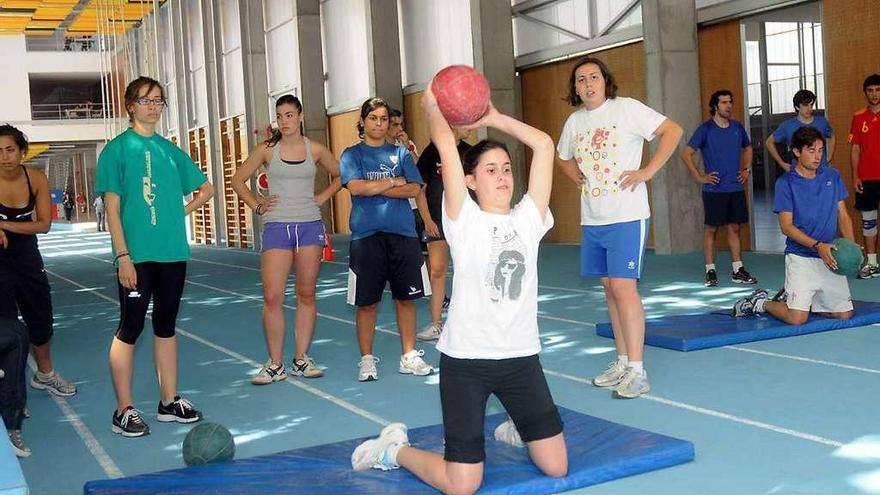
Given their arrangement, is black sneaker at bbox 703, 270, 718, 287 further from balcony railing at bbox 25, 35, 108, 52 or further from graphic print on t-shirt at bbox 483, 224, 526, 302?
balcony railing at bbox 25, 35, 108, 52

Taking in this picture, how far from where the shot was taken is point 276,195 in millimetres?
6492

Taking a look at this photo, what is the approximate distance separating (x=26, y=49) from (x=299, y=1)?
80.4 ft

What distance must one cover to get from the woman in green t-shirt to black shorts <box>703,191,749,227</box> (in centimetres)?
604

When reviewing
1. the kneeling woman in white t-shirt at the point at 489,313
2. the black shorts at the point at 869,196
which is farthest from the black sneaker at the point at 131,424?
the black shorts at the point at 869,196

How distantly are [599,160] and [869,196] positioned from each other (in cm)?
537

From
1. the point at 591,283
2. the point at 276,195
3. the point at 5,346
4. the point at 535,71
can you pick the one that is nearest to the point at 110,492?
the point at 5,346

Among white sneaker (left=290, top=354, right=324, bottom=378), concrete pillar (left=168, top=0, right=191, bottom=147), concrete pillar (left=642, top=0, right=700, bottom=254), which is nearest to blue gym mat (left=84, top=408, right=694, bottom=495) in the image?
white sneaker (left=290, top=354, right=324, bottom=378)

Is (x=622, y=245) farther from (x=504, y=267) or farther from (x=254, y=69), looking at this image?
(x=254, y=69)

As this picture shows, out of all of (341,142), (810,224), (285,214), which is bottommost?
(810,224)

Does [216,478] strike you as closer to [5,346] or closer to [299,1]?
[5,346]

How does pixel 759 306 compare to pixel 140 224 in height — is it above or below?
below

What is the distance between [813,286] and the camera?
7.20m

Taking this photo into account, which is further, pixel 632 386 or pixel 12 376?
pixel 632 386

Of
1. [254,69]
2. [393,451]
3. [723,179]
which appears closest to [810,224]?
[723,179]
